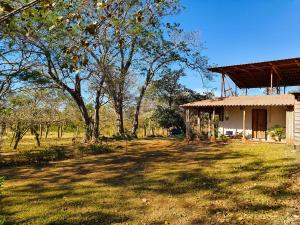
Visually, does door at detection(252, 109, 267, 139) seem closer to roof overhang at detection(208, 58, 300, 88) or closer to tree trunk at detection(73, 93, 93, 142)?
→ roof overhang at detection(208, 58, 300, 88)

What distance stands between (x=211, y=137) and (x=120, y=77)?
8.23 metres

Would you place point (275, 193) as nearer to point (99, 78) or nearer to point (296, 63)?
point (296, 63)

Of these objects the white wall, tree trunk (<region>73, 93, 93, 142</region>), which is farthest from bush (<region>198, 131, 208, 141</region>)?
tree trunk (<region>73, 93, 93, 142</region>)

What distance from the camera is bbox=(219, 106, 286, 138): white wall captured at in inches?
919

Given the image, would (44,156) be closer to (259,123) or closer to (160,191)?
(160,191)

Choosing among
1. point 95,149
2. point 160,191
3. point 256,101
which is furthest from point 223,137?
point 160,191

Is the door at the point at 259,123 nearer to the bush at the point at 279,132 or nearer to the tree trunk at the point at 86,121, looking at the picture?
the bush at the point at 279,132

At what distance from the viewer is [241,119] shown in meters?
25.3

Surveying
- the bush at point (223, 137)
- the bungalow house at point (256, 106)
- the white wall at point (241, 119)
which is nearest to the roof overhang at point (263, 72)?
the bungalow house at point (256, 106)

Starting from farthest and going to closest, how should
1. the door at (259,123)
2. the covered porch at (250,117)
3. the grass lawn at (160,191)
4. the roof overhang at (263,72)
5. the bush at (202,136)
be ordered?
the bush at (202,136), the door at (259,123), the roof overhang at (263,72), the covered porch at (250,117), the grass lawn at (160,191)

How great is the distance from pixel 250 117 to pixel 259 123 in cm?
80

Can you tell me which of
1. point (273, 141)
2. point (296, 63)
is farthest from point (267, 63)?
point (273, 141)

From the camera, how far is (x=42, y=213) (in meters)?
8.51

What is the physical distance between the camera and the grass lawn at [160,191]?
802 cm
